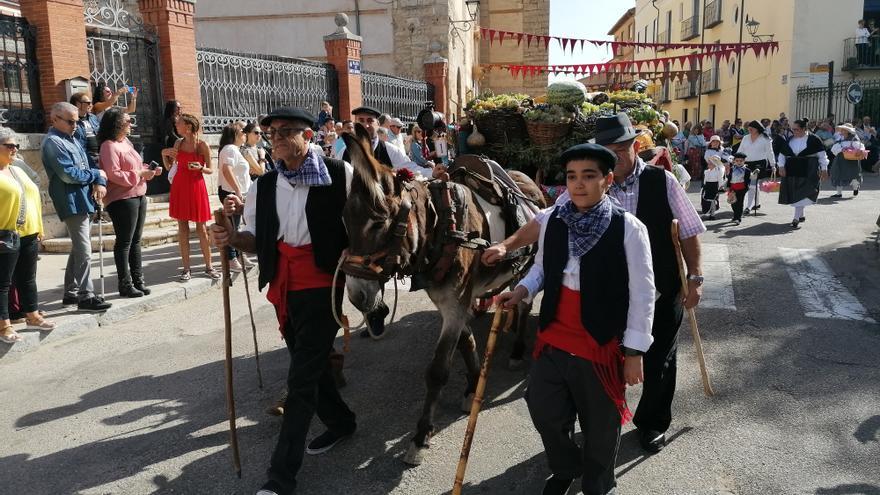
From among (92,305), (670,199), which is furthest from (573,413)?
(92,305)

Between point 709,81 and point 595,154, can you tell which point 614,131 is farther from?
point 709,81

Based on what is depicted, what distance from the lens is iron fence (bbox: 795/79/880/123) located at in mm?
25047

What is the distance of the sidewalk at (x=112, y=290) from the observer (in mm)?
6262

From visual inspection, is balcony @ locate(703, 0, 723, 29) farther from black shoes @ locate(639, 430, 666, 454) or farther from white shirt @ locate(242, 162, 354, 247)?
white shirt @ locate(242, 162, 354, 247)

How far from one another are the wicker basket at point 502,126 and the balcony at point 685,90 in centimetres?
3481

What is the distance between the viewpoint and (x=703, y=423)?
171 inches

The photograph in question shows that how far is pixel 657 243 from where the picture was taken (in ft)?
12.6

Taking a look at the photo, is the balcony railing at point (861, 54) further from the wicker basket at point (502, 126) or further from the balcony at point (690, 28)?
the wicker basket at point (502, 126)

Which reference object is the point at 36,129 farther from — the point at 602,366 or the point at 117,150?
the point at 602,366

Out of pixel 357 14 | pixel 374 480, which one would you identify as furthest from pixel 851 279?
pixel 357 14

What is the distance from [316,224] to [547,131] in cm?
339

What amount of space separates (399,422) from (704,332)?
344 centimetres

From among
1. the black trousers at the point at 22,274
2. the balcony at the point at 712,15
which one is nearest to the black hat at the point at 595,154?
the black trousers at the point at 22,274

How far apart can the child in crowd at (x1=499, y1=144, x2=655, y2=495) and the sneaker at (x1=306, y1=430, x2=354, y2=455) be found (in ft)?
4.91
